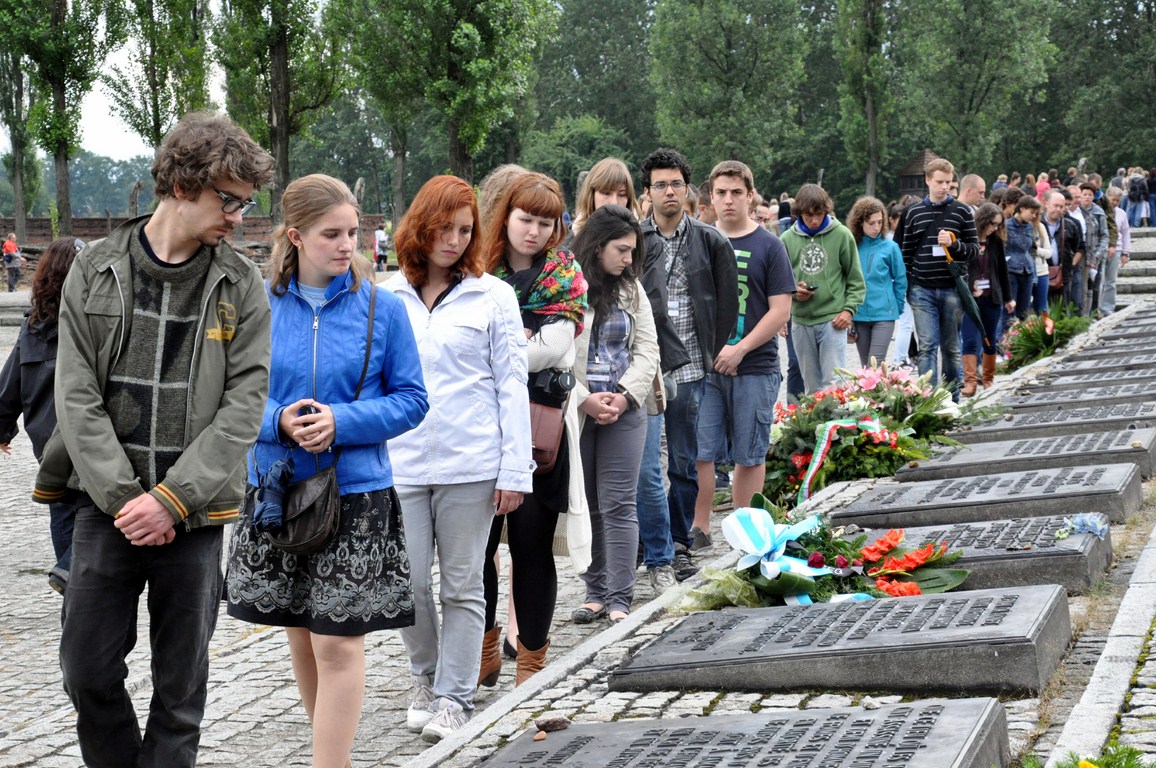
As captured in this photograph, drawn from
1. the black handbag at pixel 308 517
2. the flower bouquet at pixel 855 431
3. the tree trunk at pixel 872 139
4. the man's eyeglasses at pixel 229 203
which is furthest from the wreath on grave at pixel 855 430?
the tree trunk at pixel 872 139

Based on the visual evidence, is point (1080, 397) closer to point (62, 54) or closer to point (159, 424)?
point (159, 424)

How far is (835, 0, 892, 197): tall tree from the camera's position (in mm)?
55094

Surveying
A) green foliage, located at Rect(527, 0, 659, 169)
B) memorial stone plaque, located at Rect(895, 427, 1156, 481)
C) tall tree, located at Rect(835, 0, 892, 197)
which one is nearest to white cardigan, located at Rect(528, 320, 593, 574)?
memorial stone plaque, located at Rect(895, 427, 1156, 481)

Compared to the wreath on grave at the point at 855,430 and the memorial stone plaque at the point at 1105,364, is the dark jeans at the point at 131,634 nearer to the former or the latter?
the wreath on grave at the point at 855,430

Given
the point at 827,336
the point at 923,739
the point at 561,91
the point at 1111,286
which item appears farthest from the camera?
the point at 561,91

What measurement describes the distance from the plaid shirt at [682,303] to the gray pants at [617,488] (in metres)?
0.99

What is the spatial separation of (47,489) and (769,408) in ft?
16.3

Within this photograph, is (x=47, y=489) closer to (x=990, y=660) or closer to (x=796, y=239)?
(x=990, y=660)

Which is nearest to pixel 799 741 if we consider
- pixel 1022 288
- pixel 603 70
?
pixel 1022 288

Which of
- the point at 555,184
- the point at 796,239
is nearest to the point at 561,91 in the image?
the point at 796,239

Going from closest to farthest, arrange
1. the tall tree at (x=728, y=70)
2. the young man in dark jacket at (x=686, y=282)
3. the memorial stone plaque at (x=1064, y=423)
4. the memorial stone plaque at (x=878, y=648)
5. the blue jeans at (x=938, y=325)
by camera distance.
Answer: the memorial stone plaque at (x=878, y=648) < the young man in dark jacket at (x=686, y=282) < the memorial stone plaque at (x=1064, y=423) < the blue jeans at (x=938, y=325) < the tall tree at (x=728, y=70)

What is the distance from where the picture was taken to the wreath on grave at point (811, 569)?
5434 millimetres

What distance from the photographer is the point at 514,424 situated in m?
4.99

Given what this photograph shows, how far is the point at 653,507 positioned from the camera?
23.3 ft
